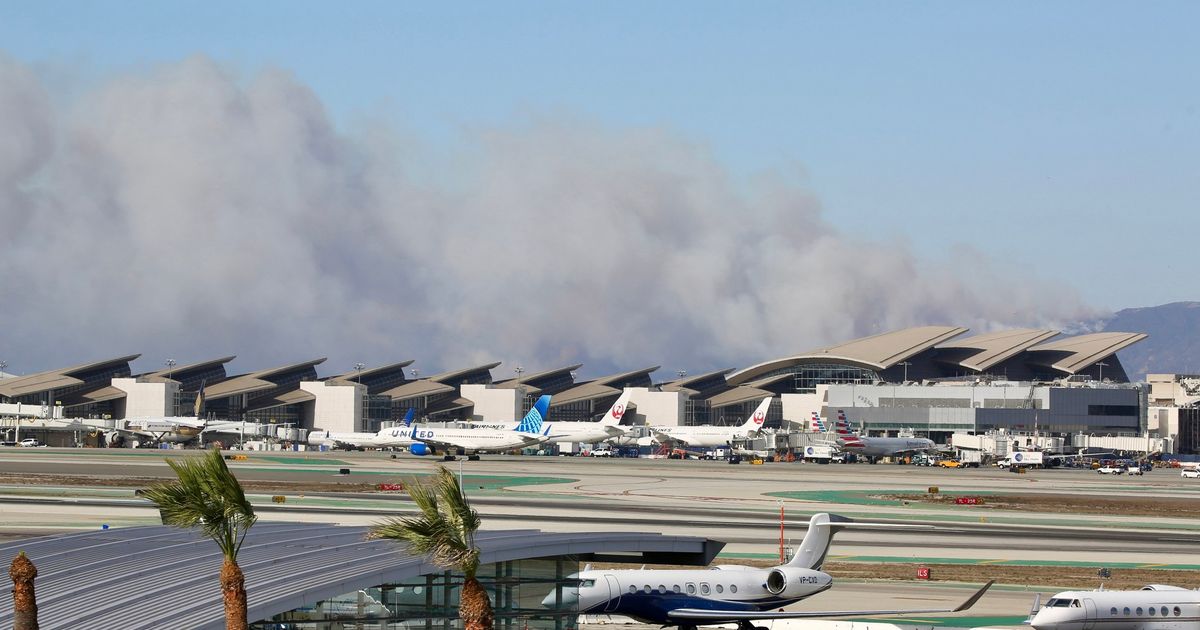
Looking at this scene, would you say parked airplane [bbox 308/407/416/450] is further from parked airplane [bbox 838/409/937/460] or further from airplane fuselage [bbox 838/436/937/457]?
airplane fuselage [bbox 838/436/937/457]

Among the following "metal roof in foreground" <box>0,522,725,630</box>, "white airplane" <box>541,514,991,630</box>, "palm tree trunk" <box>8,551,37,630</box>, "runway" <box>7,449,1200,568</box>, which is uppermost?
"palm tree trunk" <box>8,551,37,630</box>

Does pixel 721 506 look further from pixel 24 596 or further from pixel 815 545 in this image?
pixel 24 596

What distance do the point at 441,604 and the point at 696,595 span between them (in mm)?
12617

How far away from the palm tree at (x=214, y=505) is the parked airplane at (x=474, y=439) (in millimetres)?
139198

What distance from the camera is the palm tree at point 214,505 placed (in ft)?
64.0

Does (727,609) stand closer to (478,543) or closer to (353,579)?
(478,543)

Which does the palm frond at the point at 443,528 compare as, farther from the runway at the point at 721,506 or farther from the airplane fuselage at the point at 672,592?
the runway at the point at 721,506

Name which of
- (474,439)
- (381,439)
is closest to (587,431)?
(474,439)

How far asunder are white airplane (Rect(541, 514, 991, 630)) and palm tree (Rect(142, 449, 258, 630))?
17476mm

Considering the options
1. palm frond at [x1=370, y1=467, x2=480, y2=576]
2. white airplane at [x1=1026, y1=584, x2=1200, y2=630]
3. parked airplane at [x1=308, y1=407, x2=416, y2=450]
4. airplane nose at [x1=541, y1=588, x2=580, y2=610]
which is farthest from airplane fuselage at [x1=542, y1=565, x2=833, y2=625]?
parked airplane at [x1=308, y1=407, x2=416, y2=450]

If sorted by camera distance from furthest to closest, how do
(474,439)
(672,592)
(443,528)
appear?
(474,439) → (672,592) → (443,528)

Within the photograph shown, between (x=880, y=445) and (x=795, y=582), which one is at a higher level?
(x=880, y=445)

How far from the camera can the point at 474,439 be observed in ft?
527

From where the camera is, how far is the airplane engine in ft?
128
